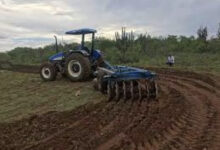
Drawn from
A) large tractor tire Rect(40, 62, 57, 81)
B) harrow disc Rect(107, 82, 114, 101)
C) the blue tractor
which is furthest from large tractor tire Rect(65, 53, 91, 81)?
harrow disc Rect(107, 82, 114, 101)

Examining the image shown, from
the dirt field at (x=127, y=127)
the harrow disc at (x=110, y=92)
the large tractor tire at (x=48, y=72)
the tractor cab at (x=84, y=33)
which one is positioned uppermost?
the tractor cab at (x=84, y=33)

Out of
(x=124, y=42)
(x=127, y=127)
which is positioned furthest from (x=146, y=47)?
(x=127, y=127)

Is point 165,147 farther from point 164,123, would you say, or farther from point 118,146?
point 164,123

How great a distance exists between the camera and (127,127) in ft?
28.3

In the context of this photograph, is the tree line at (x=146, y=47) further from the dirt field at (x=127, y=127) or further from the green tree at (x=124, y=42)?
the dirt field at (x=127, y=127)

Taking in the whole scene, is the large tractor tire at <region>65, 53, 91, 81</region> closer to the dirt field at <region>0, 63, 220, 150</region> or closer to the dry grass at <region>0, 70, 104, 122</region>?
the dry grass at <region>0, 70, 104, 122</region>

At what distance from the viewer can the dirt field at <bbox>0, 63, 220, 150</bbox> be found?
297 inches

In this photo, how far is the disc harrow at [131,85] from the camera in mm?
11984

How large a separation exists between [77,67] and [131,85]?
14.0 feet

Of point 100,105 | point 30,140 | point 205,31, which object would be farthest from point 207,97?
point 205,31

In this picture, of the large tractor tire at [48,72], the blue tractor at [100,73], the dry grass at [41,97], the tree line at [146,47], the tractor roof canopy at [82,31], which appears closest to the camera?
the dry grass at [41,97]

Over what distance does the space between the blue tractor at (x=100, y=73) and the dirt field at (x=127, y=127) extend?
0.52m

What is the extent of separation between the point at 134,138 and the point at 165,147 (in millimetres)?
751

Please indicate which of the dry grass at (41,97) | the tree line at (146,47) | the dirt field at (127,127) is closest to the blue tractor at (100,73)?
the dry grass at (41,97)
